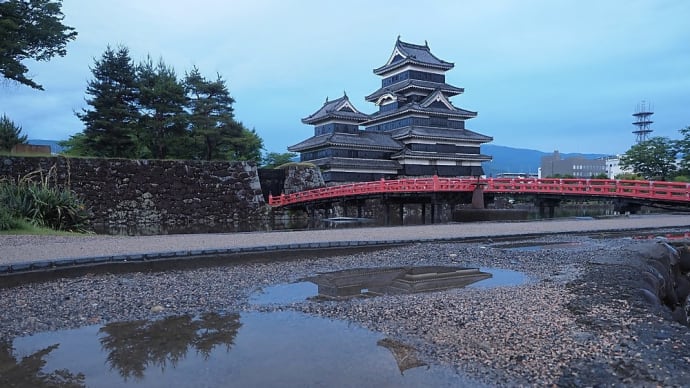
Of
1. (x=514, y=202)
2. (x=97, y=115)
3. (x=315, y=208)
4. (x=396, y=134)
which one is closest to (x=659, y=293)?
(x=315, y=208)

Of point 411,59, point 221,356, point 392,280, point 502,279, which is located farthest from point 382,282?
point 411,59

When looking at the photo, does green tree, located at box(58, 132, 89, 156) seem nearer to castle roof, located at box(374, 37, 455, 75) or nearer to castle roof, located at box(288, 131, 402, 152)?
castle roof, located at box(288, 131, 402, 152)

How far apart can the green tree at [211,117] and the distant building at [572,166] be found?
6898 centimetres

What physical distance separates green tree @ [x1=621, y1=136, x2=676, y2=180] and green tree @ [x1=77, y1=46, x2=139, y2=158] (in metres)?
38.5

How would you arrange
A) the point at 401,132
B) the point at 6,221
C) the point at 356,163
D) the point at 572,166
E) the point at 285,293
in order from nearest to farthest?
the point at 285,293, the point at 6,221, the point at 356,163, the point at 401,132, the point at 572,166

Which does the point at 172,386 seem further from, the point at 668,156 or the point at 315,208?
the point at 668,156

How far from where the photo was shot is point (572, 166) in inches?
3388

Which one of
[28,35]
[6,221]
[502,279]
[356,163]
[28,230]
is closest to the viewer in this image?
[502,279]

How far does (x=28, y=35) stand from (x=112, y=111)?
8340mm

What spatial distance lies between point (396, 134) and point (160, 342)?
3664 centimetres

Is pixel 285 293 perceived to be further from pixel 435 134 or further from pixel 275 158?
pixel 275 158

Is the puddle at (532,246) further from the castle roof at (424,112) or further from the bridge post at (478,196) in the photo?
the castle roof at (424,112)

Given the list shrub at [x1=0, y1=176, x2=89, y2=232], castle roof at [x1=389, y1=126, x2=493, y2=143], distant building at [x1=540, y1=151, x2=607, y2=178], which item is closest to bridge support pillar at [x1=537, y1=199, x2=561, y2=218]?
castle roof at [x1=389, y1=126, x2=493, y2=143]

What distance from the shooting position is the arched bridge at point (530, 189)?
18.0 m
